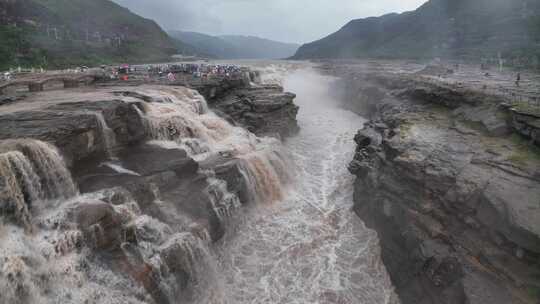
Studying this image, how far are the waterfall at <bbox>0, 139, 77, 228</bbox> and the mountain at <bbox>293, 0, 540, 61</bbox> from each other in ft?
276

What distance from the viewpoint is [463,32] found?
116 metres

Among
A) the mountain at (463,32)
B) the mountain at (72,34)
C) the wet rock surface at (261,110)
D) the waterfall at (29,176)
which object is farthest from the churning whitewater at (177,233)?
the mountain at (463,32)

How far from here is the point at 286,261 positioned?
45.8 feet

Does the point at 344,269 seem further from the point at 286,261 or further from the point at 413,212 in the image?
the point at 413,212

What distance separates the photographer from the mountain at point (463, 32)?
89.4 meters

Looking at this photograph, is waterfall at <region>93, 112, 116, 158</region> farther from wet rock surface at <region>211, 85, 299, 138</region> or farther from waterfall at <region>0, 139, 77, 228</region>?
wet rock surface at <region>211, 85, 299, 138</region>

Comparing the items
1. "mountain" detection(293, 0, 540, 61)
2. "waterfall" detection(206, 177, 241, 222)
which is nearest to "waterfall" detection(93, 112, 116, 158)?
"waterfall" detection(206, 177, 241, 222)

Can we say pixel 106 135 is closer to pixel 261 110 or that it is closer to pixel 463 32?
pixel 261 110

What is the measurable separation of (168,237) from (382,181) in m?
9.69

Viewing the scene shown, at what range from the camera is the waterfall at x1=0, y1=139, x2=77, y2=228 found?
9.72 meters

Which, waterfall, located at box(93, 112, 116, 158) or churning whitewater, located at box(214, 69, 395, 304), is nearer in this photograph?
churning whitewater, located at box(214, 69, 395, 304)

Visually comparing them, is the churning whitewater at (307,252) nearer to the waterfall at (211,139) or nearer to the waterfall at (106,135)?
A: the waterfall at (211,139)

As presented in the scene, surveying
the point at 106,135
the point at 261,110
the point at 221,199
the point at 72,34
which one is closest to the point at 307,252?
the point at 221,199

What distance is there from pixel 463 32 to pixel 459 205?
127 metres
